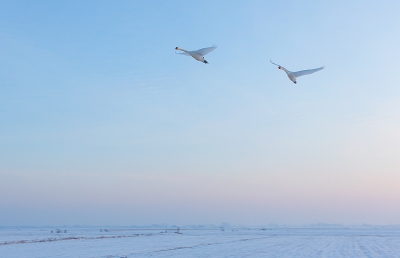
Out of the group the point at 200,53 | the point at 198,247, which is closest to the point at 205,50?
the point at 200,53

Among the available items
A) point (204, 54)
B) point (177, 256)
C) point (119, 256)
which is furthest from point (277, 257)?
point (204, 54)

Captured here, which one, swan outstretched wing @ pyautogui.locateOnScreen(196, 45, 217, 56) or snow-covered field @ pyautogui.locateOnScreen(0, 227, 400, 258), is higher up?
swan outstretched wing @ pyautogui.locateOnScreen(196, 45, 217, 56)

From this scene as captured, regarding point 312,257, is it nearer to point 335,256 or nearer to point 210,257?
point 335,256

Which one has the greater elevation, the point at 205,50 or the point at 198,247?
the point at 205,50

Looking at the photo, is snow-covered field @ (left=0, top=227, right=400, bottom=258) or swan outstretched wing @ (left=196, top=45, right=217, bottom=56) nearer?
swan outstretched wing @ (left=196, top=45, right=217, bottom=56)

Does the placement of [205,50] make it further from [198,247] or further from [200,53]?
[198,247]

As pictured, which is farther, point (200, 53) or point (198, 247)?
point (198, 247)

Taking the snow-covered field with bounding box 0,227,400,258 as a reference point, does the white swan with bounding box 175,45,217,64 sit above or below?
above

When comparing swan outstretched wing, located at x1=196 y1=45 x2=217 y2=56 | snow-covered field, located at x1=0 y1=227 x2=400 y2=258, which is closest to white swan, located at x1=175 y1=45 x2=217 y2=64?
swan outstretched wing, located at x1=196 y1=45 x2=217 y2=56

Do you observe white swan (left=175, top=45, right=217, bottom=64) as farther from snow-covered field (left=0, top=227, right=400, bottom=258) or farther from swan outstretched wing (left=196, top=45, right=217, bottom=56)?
snow-covered field (left=0, top=227, right=400, bottom=258)

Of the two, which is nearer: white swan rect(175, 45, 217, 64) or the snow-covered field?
white swan rect(175, 45, 217, 64)

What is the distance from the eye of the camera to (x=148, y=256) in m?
22.3

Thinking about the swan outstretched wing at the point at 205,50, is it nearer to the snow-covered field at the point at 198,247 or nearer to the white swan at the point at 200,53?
the white swan at the point at 200,53

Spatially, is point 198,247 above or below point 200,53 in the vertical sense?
below
